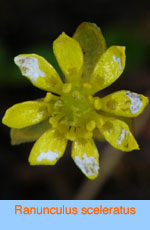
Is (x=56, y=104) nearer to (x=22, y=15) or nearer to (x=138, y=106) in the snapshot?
(x=138, y=106)

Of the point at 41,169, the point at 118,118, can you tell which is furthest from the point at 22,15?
the point at 118,118

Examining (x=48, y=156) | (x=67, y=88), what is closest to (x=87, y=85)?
(x=67, y=88)

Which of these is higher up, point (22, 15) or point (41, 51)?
point (22, 15)

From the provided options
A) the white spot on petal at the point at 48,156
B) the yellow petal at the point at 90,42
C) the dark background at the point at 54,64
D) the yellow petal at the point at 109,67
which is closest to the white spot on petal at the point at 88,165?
the white spot on petal at the point at 48,156

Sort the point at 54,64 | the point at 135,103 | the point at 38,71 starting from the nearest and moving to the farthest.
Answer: the point at 135,103 < the point at 38,71 < the point at 54,64

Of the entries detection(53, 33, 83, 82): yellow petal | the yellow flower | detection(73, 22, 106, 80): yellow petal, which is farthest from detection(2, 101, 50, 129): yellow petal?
detection(73, 22, 106, 80): yellow petal

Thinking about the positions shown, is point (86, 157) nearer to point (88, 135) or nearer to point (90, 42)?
point (88, 135)
